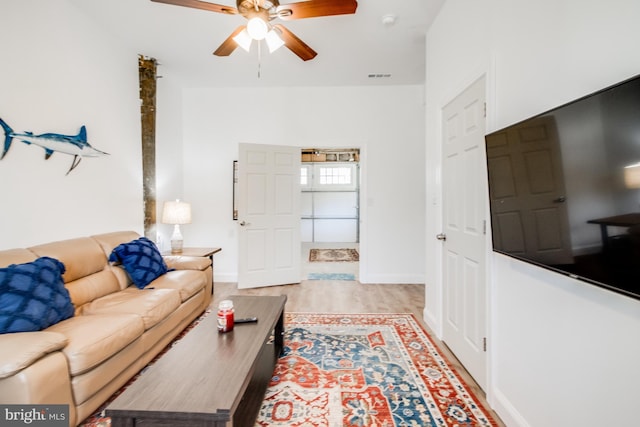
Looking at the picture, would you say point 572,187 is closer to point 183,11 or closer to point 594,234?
point 594,234

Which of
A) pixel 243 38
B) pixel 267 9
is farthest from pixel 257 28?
pixel 243 38

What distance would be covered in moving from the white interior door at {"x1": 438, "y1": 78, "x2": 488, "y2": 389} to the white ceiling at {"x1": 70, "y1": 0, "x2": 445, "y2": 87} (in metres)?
1.17

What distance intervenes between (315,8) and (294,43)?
427 mm

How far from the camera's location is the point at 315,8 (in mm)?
1916

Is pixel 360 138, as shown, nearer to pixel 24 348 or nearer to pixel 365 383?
pixel 365 383

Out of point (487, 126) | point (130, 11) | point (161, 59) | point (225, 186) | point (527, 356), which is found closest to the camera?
point (527, 356)

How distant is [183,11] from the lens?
8.77ft

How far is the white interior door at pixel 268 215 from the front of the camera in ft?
13.7

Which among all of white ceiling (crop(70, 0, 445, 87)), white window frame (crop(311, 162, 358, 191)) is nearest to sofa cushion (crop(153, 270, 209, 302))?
white ceiling (crop(70, 0, 445, 87))

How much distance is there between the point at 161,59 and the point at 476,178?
3.92 metres

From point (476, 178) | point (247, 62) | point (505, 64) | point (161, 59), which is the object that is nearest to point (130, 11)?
point (161, 59)

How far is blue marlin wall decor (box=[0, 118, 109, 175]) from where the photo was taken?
208 centimetres

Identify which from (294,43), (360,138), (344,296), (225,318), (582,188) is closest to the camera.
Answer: (582,188)

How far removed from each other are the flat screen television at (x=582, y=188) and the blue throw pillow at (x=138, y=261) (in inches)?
114
